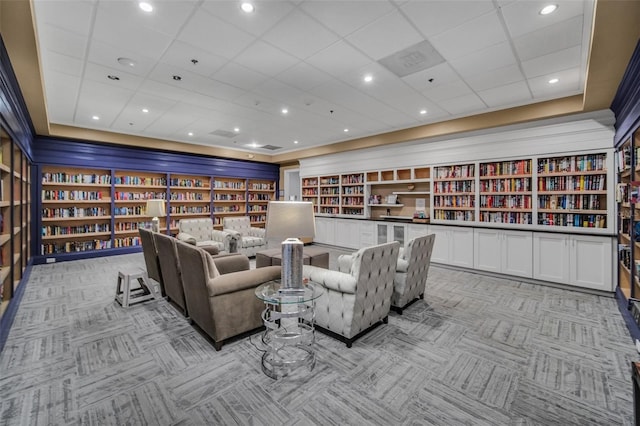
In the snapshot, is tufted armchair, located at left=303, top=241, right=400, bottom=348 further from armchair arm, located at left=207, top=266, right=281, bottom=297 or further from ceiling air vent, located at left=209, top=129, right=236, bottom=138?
ceiling air vent, located at left=209, top=129, right=236, bottom=138

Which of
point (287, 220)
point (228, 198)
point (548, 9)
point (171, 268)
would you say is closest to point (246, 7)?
point (287, 220)

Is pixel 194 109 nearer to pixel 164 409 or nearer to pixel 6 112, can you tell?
pixel 6 112

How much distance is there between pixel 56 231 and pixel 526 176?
29.9 ft

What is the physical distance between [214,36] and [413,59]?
2030 millimetres

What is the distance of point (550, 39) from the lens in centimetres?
278

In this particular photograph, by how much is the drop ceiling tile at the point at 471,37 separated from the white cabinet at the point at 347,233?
4.90 metres

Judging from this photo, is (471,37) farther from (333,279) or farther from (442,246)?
(442,246)

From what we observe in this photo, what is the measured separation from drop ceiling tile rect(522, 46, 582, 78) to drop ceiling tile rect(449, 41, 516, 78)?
25 cm

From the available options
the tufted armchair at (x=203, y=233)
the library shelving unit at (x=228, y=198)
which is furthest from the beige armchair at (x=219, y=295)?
the library shelving unit at (x=228, y=198)

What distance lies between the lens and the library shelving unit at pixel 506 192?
5.00m

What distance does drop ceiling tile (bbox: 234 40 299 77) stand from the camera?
296 cm

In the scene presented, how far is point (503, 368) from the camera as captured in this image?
2367mm

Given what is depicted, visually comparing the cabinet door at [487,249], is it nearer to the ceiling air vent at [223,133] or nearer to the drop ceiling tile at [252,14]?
the drop ceiling tile at [252,14]

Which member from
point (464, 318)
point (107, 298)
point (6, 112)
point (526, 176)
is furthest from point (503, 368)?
point (6, 112)
